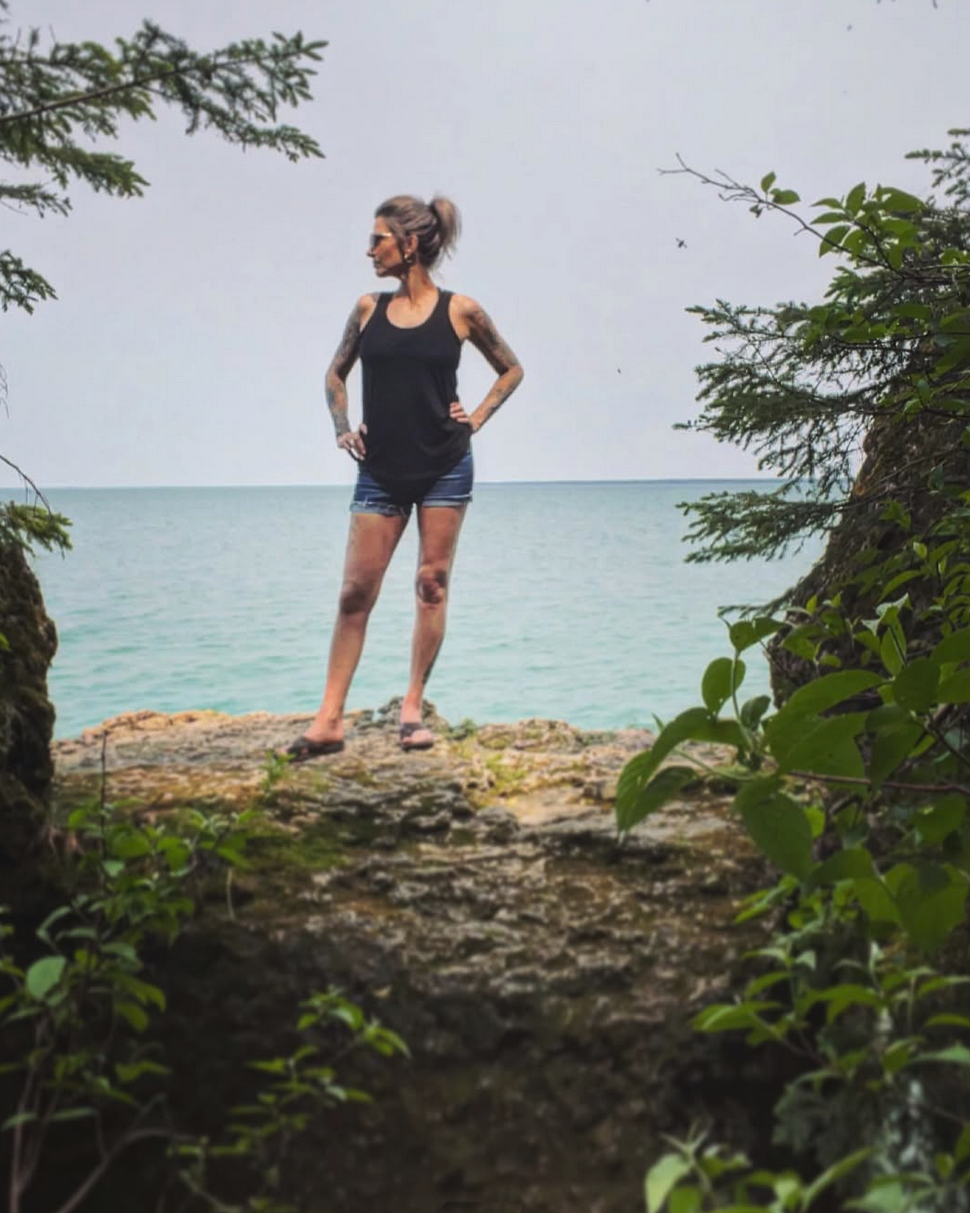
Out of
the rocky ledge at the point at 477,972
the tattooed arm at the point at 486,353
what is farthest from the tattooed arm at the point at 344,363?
the rocky ledge at the point at 477,972

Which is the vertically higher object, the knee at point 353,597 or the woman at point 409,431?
the woman at point 409,431

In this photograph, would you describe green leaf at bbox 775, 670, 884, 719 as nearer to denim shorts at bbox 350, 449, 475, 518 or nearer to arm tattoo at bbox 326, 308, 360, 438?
denim shorts at bbox 350, 449, 475, 518

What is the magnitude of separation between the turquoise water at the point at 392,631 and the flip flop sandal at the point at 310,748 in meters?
0.91

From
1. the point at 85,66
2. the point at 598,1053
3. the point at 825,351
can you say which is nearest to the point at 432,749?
the point at 598,1053

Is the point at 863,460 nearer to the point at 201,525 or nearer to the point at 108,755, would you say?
the point at 108,755

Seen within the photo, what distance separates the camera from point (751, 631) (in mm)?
1035

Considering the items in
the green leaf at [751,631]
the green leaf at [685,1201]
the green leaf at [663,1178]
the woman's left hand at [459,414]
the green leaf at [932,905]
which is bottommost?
the green leaf at [663,1178]

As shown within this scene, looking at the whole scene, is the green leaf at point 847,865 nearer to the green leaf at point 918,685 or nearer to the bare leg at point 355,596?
the green leaf at point 918,685

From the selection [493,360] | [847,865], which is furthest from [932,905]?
[493,360]

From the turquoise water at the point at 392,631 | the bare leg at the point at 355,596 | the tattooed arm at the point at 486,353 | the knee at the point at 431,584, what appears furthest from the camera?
the turquoise water at the point at 392,631

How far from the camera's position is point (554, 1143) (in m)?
1.62

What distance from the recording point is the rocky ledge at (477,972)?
1597 mm

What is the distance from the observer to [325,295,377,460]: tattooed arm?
3.62 m

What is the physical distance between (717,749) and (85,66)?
9.88 feet
